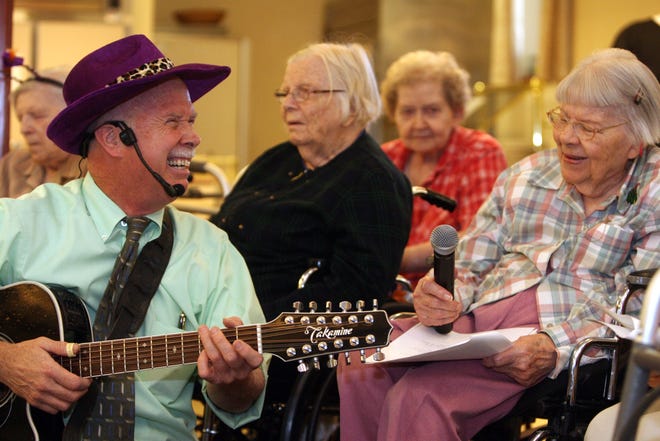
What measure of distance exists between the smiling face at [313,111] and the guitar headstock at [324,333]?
3.76ft

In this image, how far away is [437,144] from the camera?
12.1ft

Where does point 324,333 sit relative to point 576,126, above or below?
below

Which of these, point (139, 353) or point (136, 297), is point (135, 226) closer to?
point (136, 297)

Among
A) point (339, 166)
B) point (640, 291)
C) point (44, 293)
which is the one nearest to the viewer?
point (44, 293)

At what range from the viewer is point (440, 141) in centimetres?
369

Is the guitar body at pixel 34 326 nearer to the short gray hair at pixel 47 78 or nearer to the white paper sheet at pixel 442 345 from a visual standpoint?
the white paper sheet at pixel 442 345

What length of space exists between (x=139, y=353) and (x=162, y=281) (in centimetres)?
26

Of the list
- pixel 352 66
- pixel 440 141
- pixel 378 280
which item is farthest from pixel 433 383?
pixel 440 141

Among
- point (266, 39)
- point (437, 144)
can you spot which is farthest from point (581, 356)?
point (266, 39)

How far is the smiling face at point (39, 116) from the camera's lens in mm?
3344

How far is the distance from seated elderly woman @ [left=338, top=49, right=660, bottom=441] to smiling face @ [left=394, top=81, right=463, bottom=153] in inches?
43.4

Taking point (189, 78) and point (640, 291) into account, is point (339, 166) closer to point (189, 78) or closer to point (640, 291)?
point (189, 78)

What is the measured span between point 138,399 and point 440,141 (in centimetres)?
188

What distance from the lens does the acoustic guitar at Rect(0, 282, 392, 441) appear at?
1.91 metres
